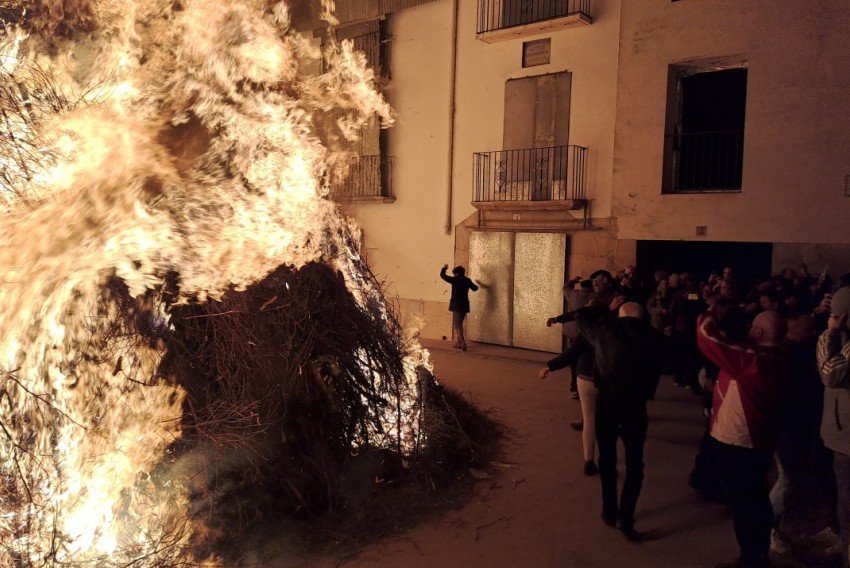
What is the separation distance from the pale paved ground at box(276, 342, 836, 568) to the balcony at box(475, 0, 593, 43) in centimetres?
843

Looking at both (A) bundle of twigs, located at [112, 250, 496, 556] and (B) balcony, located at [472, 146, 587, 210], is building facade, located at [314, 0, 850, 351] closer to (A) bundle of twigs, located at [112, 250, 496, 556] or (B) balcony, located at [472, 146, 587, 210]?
(B) balcony, located at [472, 146, 587, 210]

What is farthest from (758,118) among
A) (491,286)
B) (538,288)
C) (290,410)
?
(290,410)

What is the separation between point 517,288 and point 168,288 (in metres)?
9.91

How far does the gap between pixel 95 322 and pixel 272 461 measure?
5.43 feet

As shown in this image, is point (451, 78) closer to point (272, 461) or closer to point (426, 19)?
point (426, 19)

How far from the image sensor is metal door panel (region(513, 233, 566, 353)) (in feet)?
41.4

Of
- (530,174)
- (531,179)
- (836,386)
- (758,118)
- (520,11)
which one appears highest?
(520,11)

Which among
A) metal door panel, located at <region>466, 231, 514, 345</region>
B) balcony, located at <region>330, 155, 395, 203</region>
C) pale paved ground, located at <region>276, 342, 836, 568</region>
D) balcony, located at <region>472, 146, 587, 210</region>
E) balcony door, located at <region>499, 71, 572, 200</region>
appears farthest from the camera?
balcony, located at <region>330, 155, 395, 203</region>

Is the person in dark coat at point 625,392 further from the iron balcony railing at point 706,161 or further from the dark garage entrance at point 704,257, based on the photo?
the iron balcony railing at point 706,161

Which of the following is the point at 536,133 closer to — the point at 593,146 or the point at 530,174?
the point at 530,174

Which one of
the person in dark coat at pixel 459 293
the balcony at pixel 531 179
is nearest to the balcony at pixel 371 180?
→ the balcony at pixel 531 179

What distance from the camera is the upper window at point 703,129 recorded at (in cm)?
1127

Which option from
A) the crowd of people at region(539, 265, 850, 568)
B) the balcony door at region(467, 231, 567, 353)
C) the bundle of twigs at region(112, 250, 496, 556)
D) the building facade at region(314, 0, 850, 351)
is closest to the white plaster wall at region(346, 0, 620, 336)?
the building facade at region(314, 0, 850, 351)

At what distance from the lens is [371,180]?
15.6m
